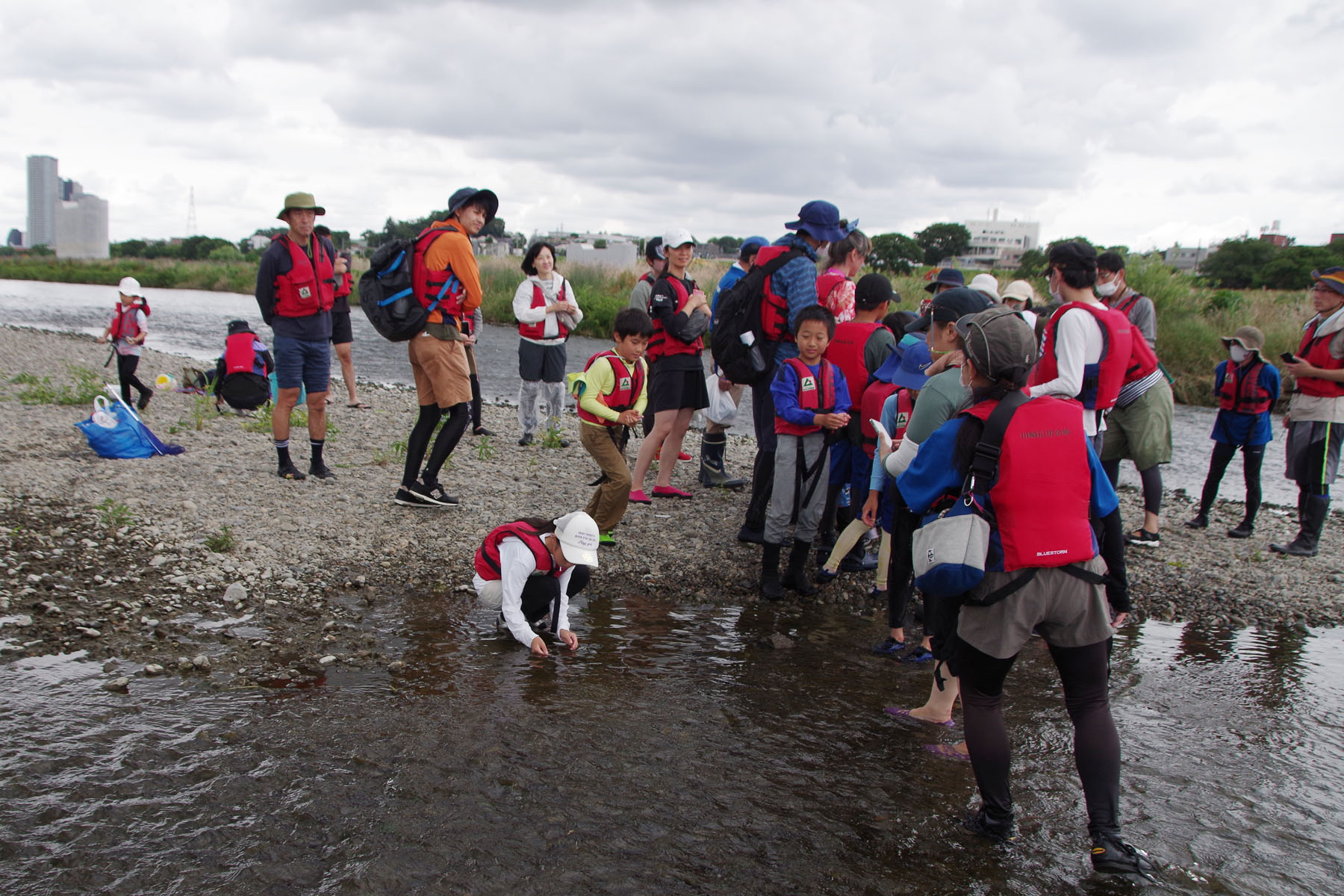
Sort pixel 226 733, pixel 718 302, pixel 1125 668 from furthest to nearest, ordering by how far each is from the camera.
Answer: pixel 718 302, pixel 1125 668, pixel 226 733

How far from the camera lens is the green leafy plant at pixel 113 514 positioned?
570 cm

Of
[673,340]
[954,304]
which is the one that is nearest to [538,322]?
[673,340]

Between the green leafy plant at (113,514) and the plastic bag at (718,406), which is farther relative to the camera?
the plastic bag at (718,406)

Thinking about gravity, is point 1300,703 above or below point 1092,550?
below

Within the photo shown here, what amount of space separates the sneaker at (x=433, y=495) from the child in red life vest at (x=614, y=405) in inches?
52.5

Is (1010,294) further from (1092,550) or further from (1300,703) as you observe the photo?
(1092,550)

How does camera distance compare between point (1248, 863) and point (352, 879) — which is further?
point (1248, 863)

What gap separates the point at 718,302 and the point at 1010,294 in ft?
8.82

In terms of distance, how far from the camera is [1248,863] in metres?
3.16

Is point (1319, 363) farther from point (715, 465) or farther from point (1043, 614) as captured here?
point (1043, 614)

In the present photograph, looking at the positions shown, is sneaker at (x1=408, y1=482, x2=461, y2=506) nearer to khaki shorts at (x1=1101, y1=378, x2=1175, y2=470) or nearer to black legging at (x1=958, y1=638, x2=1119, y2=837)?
black legging at (x1=958, y1=638, x2=1119, y2=837)

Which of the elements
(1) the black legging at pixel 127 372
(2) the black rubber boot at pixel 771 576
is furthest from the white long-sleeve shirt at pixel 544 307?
(1) the black legging at pixel 127 372

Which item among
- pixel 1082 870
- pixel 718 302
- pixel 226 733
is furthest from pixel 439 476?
pixel 1082 870

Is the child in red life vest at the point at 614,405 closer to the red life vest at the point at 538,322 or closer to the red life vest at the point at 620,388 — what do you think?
the red life vest at the point at 620,388
